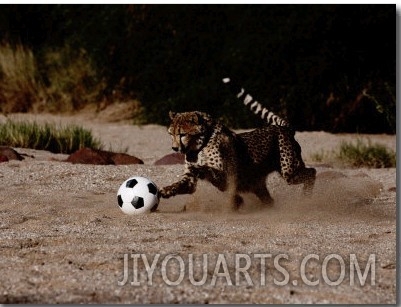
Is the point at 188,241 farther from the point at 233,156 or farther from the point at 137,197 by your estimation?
the point at 233,156

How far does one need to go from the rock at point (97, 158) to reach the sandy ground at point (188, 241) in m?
0.48

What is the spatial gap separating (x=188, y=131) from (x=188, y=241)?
65.4 inches

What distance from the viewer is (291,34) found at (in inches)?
567

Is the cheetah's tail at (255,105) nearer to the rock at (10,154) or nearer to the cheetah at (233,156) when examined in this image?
the cheetah at (233,156)

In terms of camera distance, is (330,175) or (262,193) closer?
(262,193)

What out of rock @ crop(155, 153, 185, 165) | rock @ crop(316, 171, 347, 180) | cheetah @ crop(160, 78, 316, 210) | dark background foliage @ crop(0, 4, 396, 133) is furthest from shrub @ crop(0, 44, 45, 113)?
cheetah @ crop(160, 78, 316, 210)

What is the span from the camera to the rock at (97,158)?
32.8ft

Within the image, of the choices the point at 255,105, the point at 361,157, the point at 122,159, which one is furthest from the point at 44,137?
the point at 361,157

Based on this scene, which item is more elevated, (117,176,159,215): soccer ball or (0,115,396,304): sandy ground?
(117,176,159,215): soccer ball

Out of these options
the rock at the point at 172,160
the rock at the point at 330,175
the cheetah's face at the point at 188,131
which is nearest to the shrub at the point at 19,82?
the rock at the point at 172,160

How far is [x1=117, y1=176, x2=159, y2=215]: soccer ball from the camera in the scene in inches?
284

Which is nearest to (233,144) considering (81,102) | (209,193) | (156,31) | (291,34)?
(209,193)

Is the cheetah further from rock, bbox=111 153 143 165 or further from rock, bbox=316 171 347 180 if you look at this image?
rock, bbox=111 153 143 165

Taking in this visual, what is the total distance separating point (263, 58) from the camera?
572 inches
